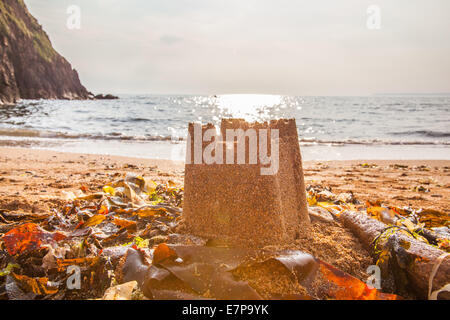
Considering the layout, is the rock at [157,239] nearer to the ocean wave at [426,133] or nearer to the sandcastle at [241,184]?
the sandcastle at [241,184]

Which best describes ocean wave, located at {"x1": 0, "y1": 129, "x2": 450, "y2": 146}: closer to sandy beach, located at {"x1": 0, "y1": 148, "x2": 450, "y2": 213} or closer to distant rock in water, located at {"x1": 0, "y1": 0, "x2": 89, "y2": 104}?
sandy beach, located at {"x1": 0, "y1": 148, "x2": 450, "y2": 213}

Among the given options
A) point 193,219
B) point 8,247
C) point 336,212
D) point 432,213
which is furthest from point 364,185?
point 8,247

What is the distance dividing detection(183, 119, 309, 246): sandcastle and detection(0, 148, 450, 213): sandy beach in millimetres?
Answer: 1724

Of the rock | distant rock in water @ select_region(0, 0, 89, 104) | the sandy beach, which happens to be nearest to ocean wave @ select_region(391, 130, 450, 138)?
the sandy beach

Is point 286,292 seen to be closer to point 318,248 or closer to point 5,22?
point 318,248

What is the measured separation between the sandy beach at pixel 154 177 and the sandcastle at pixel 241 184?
1724 mm

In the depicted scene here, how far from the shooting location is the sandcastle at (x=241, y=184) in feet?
5.87

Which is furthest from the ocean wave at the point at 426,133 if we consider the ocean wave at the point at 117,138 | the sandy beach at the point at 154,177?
the sandy beach at the point at 154,177

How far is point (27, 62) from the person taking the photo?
4256 cm

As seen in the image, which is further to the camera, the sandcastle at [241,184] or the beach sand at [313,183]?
the beach sand at [313,183]

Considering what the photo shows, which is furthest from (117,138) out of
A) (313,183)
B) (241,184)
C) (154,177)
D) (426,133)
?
(426,133)

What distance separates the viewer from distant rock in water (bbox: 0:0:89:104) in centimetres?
3625

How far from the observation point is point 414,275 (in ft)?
4.97
